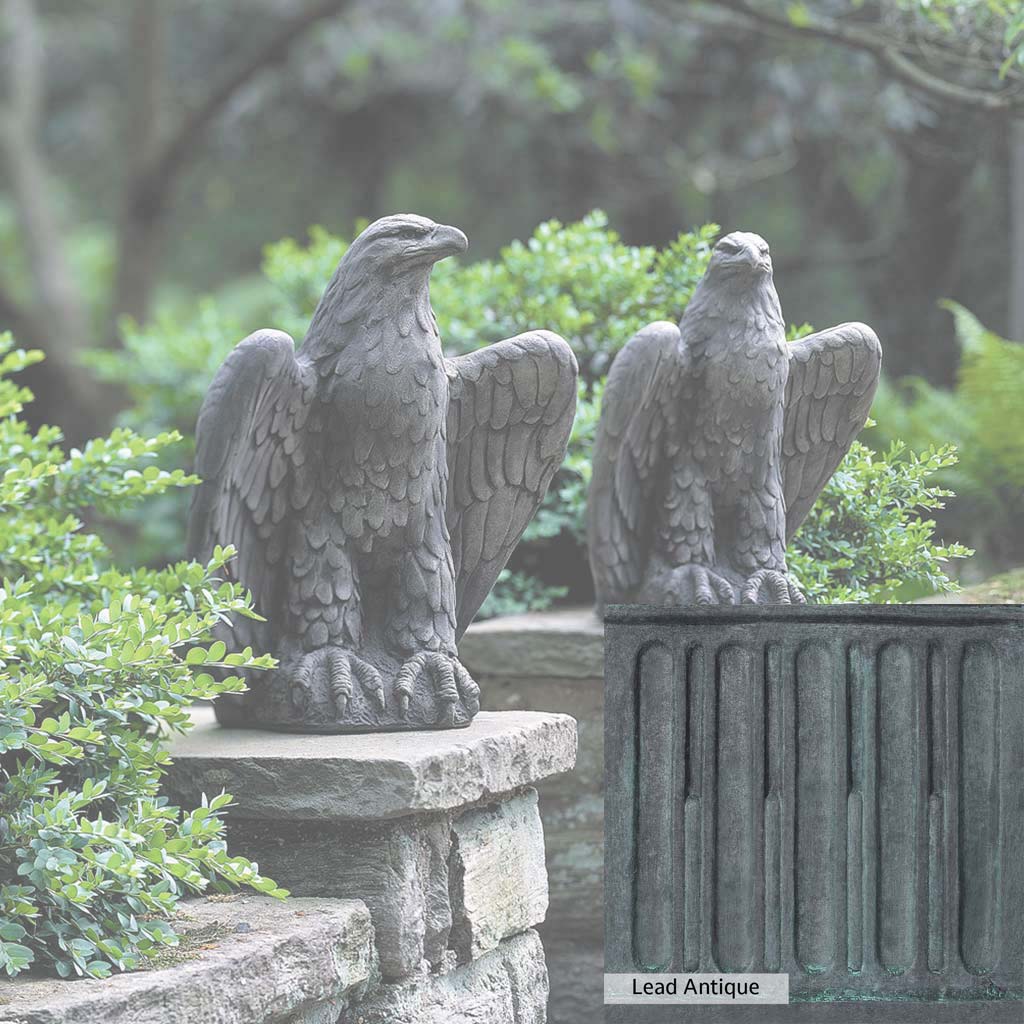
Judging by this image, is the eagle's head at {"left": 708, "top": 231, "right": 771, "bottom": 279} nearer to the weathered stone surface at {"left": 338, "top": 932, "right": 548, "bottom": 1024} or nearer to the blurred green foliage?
the blurred green foliage

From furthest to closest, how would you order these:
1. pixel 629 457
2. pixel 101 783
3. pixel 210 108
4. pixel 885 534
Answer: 1. pixel 210 108
2. pixel 629 457
3. pixel 885 534
4. pixel 101 783

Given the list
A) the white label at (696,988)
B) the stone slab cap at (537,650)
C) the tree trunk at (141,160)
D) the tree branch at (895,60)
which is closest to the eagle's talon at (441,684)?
the white label at (696,988)

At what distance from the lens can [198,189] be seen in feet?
43.7

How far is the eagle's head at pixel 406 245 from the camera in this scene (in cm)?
308

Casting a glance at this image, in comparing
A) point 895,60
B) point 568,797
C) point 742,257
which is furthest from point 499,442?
point 895,60

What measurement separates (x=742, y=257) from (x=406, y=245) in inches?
30.6

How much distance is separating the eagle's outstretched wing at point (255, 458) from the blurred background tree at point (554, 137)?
1862 millimetres

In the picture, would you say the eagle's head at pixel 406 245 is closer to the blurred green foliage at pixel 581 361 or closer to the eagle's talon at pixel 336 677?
the eagle's talon at pixel 336 677

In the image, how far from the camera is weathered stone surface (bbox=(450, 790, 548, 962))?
116 inches

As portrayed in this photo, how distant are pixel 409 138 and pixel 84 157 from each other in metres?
4.21

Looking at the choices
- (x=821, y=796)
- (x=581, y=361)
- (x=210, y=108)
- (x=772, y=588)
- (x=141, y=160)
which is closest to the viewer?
(x=821, y=796)

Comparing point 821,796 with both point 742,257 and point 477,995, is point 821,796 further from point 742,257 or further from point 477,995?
point 742,257

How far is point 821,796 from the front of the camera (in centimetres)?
291

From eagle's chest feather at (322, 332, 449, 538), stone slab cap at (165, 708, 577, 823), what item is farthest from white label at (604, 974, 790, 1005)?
eagle's chest feather at (322, 332, 449, 538)
